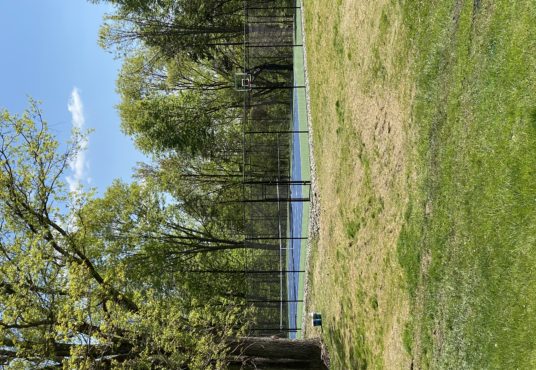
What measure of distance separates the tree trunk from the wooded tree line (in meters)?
0.03

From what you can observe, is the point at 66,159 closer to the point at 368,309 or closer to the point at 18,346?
the point at 18,346

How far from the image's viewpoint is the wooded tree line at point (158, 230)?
11898 mm

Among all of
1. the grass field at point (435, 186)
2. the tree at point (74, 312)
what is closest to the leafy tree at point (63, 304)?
the tree at point (74, 312)

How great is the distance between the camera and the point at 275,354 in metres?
14.6

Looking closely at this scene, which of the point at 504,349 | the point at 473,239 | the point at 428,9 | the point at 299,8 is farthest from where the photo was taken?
the point at 299,8

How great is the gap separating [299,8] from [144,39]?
10.6 m

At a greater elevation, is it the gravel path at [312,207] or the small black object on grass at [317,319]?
the gravel path at [312,207]

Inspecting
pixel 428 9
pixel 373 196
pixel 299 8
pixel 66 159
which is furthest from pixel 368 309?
pixel 299 8

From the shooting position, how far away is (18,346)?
435 inches

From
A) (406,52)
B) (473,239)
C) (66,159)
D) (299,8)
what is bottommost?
(473,239)

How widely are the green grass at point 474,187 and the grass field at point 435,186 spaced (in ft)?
0.07

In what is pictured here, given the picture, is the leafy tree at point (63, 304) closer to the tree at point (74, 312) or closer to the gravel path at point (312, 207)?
the tree at point (74, 312)

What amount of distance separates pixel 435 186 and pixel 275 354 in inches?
314

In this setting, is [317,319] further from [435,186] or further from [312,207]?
[435,186]
